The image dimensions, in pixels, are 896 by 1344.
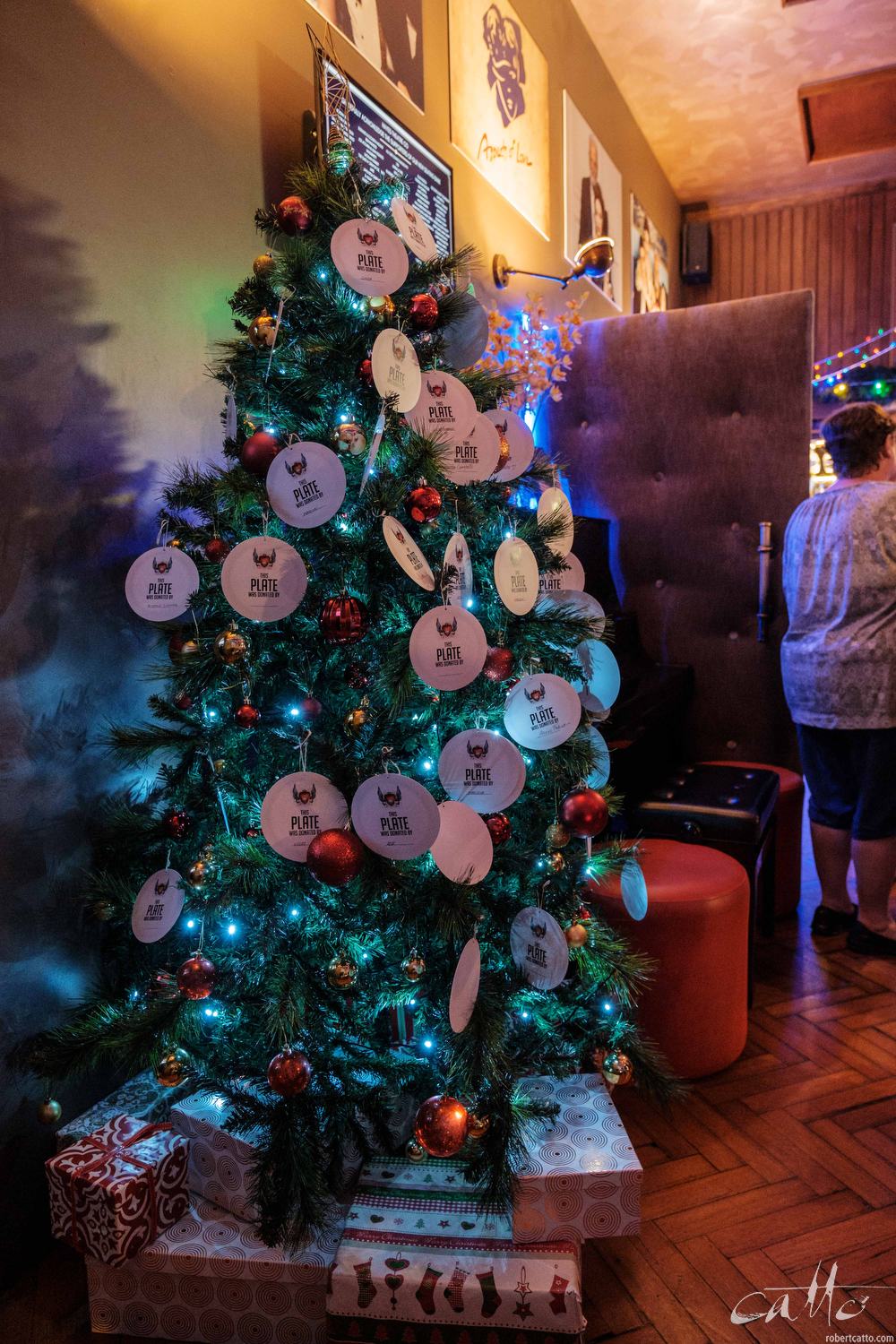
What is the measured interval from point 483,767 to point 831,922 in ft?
6.72

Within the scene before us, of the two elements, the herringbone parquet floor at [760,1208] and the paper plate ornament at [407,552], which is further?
the herringbone parquet floor at [760,1208]

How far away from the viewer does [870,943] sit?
2.64 meters

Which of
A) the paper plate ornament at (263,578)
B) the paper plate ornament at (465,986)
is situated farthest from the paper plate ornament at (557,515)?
the paper plate ornament at (465,986)

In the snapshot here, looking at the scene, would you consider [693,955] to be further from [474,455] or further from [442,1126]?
[474,455]

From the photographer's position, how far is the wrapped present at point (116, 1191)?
1246 mm

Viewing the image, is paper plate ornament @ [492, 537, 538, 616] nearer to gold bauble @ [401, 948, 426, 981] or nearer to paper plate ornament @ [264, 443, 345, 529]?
paper plate ornament @ [264, 443, 345, 529]

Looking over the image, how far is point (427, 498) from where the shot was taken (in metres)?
1.30

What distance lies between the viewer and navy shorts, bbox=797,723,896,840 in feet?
8.29

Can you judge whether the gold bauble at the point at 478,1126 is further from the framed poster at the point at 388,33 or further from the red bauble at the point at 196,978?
the framed poster at the point at 388,33

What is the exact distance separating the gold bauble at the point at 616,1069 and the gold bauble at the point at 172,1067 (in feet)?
2.34

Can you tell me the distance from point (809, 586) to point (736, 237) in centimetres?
483

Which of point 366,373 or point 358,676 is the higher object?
point 366,373

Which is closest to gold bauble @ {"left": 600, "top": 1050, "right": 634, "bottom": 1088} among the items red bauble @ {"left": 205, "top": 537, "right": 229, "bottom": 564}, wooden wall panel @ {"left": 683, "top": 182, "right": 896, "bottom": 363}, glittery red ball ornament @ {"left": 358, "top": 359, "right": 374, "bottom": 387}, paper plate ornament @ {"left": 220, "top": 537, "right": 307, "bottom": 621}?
paper plate ornament @ {"left": 220, "top": 537, "right": 307, "bottom": 621}

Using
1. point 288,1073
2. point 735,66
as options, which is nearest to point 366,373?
point 288,1073
